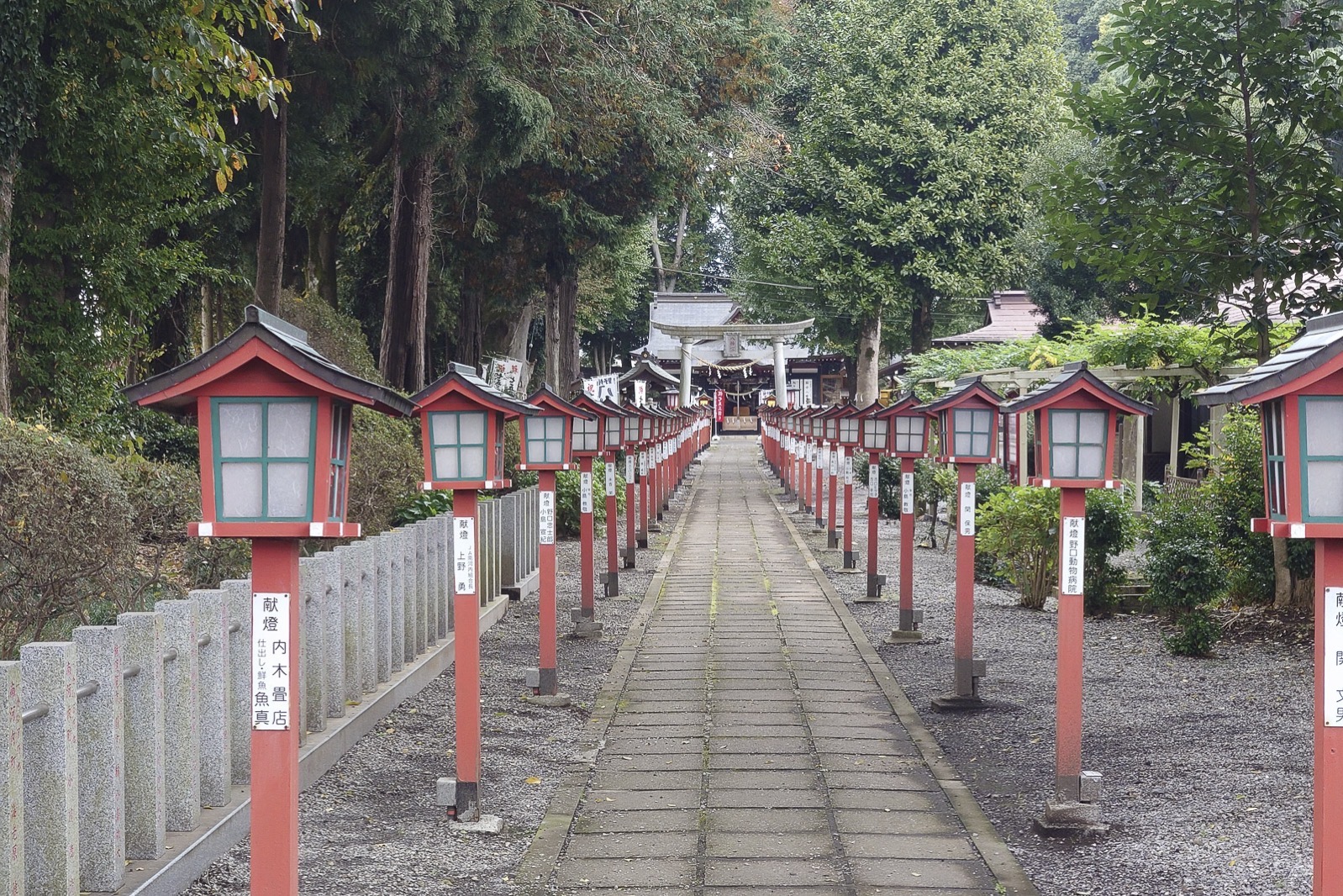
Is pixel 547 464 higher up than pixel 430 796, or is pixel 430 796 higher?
pixel 547 464

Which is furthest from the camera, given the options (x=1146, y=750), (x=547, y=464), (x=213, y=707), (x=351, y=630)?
(x=547, y=464)

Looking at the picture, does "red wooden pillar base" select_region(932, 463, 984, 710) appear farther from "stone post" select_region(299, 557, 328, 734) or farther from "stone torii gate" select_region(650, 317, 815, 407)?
"stone torii gate" select_region(650, 317, 815, 407)

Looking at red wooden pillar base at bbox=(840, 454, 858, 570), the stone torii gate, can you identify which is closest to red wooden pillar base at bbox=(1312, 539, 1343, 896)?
red wooden pillar base at bbox=(840, 454, 858, 570)

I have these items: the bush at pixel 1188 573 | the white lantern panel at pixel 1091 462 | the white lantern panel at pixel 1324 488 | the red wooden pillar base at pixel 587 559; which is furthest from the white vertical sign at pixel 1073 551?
the red wooden pillar base at pixel 587 559

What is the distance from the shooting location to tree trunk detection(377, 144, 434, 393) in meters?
18.5

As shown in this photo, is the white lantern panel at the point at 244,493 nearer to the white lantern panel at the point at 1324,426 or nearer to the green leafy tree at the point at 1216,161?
the white lantern panel at the point at 1324,426

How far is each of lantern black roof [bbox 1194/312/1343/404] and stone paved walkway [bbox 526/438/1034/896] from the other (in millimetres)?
2315

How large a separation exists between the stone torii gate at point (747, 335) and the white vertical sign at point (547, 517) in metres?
38.8

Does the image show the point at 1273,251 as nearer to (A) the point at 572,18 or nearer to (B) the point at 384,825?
(B) the point at 384,825

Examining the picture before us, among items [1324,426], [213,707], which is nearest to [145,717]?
[213,707]

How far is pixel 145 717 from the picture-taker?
199 inches

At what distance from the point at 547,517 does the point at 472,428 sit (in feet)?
8.58

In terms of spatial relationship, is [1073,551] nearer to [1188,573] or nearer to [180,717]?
[180,717]

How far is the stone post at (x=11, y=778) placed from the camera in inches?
153
